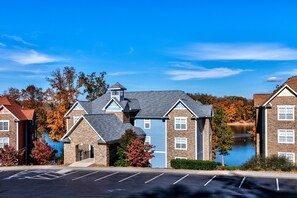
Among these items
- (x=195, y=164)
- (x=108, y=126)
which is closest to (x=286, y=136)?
(x=195, y=164)

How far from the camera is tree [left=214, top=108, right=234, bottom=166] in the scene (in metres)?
51.7

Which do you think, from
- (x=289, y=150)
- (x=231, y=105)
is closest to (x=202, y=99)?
(x=231, y=105)

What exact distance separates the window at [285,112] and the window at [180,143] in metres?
12.5

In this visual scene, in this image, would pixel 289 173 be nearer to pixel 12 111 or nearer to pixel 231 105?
pixel 12 111

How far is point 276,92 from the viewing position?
37750 mm

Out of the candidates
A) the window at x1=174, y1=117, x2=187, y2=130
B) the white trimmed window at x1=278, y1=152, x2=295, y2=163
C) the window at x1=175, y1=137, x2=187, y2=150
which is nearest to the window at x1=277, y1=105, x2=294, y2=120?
the white trimmed window at x1=278, y1=152, x2=295, y2=163

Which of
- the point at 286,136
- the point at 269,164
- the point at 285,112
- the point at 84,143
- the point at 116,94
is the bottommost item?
the point at 269,164

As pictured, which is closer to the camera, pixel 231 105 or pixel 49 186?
pixel 49 186

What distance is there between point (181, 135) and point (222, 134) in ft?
38.8

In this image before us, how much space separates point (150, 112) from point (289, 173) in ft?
71.3

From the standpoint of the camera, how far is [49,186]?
26.1m

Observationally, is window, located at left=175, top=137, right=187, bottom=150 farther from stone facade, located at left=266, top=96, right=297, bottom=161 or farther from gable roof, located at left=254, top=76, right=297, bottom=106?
gable roof, located at left=254, top=76, right=297, bottom=106

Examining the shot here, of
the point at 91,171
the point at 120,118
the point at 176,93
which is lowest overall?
the point at 91,171

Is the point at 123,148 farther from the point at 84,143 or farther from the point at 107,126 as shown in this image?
the point at 84,143
